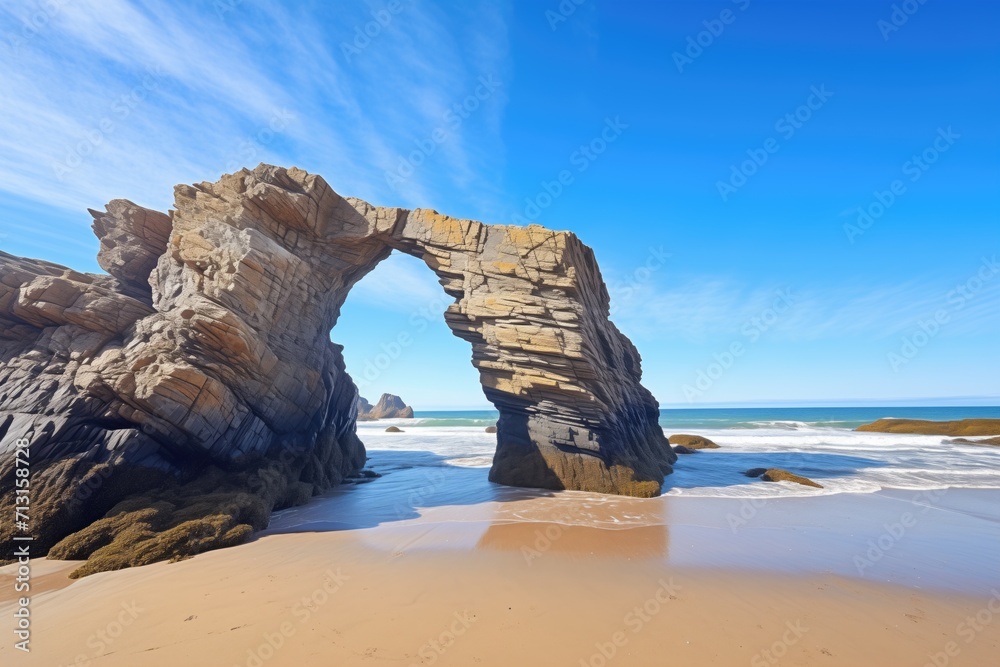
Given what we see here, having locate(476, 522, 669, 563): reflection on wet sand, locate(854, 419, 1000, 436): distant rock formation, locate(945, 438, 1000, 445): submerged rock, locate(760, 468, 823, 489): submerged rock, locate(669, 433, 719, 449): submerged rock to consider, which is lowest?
locate(476, 522, 669, 563): reflection on wet sand

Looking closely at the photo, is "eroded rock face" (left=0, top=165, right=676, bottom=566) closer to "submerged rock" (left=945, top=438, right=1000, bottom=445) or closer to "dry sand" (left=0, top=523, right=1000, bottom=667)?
"dry sand" (left=0, top=523, right=1000, bottom=667)

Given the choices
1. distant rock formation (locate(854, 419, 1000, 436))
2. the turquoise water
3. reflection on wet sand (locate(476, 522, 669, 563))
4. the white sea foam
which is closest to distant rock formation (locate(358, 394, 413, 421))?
the turquoise water

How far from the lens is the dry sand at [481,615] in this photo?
4.79 meters

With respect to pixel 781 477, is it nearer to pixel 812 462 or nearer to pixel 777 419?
pixel 812 462

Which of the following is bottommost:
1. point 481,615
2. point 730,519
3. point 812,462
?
point 481,615

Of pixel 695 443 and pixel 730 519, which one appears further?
pixel 695 443

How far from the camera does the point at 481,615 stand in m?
5.62

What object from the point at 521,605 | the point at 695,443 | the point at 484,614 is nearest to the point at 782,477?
the point at 695,443

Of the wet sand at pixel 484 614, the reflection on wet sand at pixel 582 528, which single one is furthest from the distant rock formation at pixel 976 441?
the wet sand at pixel 484 614

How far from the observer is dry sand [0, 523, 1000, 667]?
4785 mm

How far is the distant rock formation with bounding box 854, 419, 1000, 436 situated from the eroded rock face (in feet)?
116

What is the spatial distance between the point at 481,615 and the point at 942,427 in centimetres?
5112

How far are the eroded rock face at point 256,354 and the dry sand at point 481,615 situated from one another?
2.92 metres

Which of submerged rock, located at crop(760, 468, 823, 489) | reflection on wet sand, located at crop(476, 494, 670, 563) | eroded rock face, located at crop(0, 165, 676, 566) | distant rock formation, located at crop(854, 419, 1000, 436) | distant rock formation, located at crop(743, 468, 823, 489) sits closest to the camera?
reflection on wet sand, located at crop(476, 494, 670, 563)
